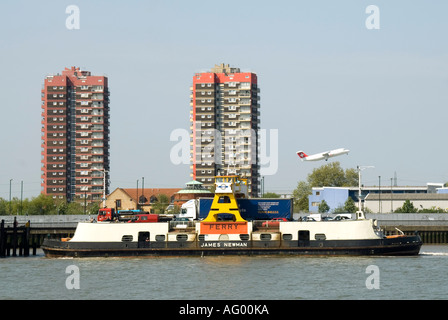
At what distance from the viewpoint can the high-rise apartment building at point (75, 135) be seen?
6954 inches

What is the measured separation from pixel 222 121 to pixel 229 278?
130 m

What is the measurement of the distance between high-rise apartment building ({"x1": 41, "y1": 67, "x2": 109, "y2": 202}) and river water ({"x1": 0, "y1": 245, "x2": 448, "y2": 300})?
4709 inches

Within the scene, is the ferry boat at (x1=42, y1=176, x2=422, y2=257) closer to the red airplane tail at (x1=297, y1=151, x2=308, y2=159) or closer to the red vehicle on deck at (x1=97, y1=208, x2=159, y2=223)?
the red vehicle on deck at (x1=97, y1=208, x2=159, y2=223)

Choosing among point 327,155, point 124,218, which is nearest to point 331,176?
point 327,155

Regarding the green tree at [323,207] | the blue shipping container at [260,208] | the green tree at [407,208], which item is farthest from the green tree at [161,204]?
the blue shipping container at [260,208]

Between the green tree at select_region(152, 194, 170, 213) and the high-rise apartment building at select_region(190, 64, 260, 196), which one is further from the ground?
the high-rise apartment building at select_region(190, 64, 260, 196)

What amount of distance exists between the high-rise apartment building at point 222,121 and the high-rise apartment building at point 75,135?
21153mm

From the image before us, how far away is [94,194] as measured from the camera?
177 metres

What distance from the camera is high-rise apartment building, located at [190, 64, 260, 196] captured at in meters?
173

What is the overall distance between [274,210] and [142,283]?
18718 millimetres

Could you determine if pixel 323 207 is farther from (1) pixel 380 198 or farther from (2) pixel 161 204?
(2) pixel 161 204

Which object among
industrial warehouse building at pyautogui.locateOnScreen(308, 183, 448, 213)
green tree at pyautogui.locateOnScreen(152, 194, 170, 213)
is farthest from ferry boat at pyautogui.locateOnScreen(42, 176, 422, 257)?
green tree at pyautogui.locateOnScreen(152, 194, 170, 213)

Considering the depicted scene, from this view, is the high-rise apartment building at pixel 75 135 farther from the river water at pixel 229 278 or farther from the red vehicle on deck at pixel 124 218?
the river water at pixel 229 278
